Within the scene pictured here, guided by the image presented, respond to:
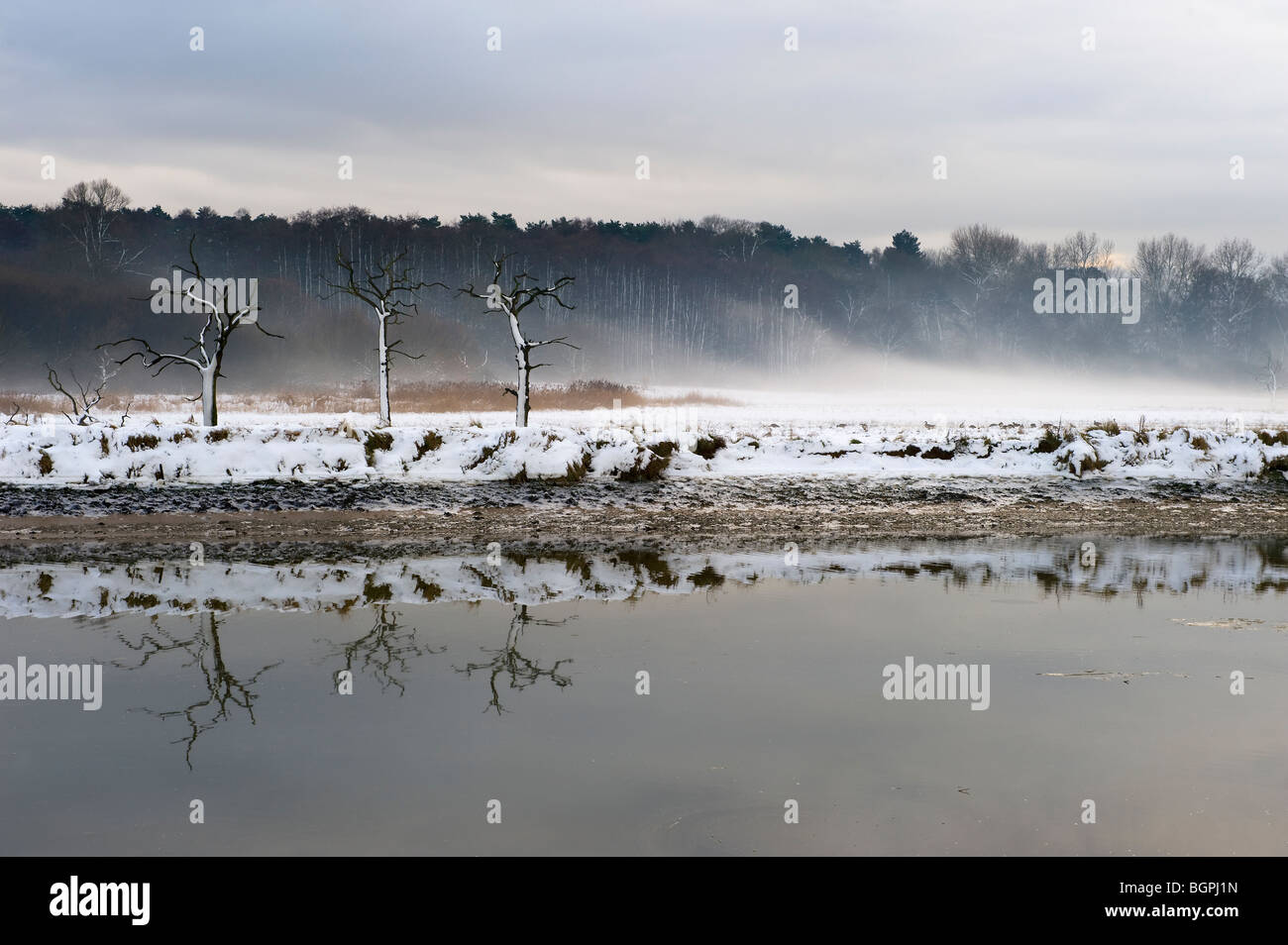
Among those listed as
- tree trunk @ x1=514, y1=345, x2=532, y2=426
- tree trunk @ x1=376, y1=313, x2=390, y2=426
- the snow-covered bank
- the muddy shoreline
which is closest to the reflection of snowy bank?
the muddy shoreline

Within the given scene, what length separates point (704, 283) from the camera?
128375 mm

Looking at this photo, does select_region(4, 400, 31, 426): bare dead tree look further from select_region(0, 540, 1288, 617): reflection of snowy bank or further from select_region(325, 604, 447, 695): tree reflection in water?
select_region(325, 604, 447, 695): tree reflection in water

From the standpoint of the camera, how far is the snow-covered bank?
63.1 ft

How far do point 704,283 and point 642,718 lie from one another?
12367 cm

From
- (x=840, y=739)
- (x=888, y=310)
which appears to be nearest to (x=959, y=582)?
(x=840, y=739)

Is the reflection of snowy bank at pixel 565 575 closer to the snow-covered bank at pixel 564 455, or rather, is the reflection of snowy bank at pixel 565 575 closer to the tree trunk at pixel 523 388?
the snow-covered bank at pixel 564 455

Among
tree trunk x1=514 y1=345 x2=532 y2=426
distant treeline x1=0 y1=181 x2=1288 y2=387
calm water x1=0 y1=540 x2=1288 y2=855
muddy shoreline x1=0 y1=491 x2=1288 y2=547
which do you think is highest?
distant treeline x1=0 y1=181 x2=1288 y2=387

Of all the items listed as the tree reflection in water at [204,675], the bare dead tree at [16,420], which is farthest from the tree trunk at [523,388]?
the tree reflection in water at [204,675]

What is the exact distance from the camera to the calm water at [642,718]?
18.0 ft

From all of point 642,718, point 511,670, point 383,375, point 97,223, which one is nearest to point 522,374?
point 383,375

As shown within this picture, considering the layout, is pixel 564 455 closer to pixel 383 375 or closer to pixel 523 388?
pixel 523 388

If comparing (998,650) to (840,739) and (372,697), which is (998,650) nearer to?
(840,739)

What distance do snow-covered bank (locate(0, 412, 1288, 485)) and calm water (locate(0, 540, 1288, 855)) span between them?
24.2ft
